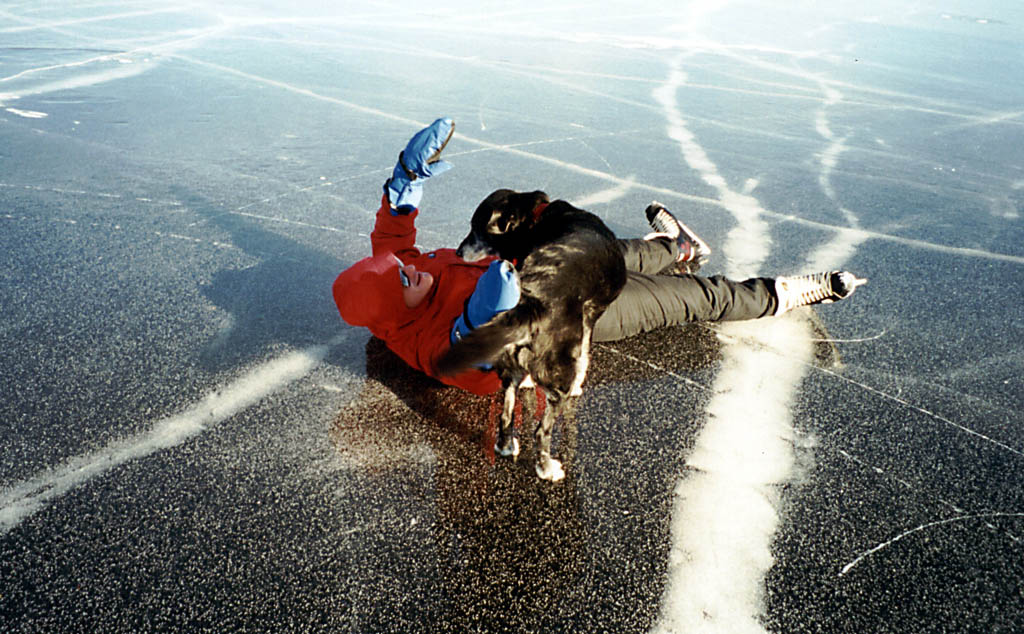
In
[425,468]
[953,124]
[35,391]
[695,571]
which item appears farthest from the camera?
[953,124]

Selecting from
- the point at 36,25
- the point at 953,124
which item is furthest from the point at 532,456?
the point at 36,25

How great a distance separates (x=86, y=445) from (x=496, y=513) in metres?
1.49

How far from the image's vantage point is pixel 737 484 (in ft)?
7.77

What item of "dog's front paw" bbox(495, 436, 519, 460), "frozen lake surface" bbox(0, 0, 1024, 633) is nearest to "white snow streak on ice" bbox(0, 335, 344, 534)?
"frozen lake surface" bbox(0, 0, 1024, 633)

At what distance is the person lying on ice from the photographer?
256 cm

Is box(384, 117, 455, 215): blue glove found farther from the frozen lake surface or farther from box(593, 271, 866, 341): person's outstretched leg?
box(593, 271, 866, 341): person's outstretched leg

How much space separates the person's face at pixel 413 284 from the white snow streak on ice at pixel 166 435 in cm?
58

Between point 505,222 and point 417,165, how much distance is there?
0.62 meters

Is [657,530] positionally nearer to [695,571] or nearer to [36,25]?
[695,571]

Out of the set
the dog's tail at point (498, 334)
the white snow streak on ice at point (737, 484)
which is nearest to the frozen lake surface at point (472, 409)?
the white snow streak on ice at point (737, 484)

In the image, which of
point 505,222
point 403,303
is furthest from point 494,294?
point 403,303

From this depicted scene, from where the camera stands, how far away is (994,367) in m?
3.08

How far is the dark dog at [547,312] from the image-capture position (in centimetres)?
211

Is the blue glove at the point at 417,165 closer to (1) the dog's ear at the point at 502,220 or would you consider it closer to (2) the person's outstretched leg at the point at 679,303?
(1) the dog's ear at the point at 502,220
